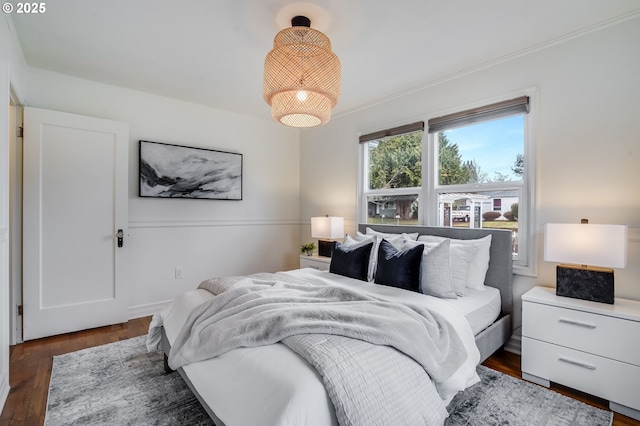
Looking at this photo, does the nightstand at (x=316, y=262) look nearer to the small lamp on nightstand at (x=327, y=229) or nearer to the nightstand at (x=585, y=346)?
the small lamp on nightstand at (x=327, y=229)

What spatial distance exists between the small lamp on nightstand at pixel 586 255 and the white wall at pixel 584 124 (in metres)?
0.29

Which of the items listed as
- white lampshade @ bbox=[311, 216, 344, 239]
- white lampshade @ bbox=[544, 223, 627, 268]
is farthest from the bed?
white lampshade @ bbox=[311, 216, 344, 239]

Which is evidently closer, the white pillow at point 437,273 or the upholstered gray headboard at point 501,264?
the white pillow at point 437,273

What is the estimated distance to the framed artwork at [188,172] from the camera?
11.6 ft

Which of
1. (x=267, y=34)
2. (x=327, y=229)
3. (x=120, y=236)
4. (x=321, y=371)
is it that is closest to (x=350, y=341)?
(x=321, y=371)

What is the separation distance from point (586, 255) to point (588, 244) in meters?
0.07

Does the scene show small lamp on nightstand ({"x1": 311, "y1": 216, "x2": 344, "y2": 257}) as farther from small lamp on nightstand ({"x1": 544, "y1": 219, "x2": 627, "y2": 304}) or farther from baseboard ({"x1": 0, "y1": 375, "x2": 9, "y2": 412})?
baseboard ({"x1": 0, "y1": 375, "x2": 9, "y2": 412})

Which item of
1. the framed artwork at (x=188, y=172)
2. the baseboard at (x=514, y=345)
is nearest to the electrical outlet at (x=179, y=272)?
the framed artwork at (x=188, y=172)

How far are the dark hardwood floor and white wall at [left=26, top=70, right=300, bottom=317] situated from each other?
47 cm

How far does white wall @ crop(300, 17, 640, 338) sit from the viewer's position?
2150mm

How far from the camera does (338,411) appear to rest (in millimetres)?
1134

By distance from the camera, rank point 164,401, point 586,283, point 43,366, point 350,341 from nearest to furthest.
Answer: point 350,341, point 164,401, point 586,283, point 43,366

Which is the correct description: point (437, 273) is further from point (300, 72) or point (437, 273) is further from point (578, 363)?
point (300, 72)

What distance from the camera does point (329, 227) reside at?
12.5 ft
